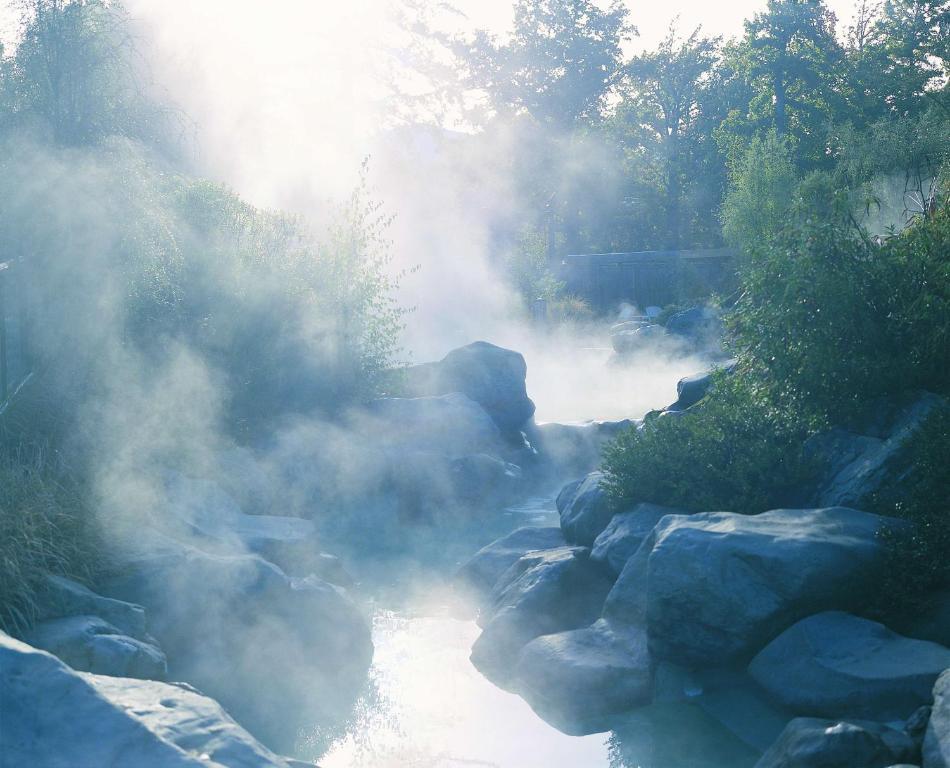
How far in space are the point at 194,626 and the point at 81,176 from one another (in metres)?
6.79

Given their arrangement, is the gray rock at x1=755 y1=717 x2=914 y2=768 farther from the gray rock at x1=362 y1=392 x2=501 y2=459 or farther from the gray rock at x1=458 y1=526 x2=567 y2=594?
the gray rock at x1=362 y1=392 x2=501 y2=459

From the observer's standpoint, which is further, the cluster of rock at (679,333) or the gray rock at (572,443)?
the cluster of rock at (679,333)

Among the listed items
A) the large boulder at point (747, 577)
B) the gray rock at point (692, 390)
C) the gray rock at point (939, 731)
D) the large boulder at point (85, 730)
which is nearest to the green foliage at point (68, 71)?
the gray rock at point (692, 390)

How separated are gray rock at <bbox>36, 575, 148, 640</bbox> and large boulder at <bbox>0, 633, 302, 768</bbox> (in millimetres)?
3101

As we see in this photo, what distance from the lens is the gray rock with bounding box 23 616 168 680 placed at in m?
6.27

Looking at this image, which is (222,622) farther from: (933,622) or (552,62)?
(552,62)

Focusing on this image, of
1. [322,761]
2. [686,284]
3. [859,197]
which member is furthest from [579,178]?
[322,761]

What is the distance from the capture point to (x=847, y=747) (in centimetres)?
541

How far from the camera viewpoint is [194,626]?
7.73 m

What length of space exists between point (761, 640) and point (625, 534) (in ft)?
6.54

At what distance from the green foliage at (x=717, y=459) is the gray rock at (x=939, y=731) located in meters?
3.38

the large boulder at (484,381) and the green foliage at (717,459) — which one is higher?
the large boulder at (484,381)

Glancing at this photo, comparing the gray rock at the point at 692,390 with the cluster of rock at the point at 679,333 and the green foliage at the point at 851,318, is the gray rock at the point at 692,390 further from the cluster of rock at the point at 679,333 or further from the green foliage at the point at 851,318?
the cluster of rock at the point at 679,333

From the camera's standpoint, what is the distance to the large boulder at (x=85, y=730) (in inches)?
137
